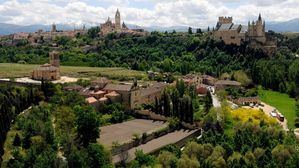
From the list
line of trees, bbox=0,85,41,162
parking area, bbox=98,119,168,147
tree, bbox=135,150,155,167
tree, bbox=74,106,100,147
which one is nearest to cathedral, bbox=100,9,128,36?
line of trees, bbox=0,85,41,162

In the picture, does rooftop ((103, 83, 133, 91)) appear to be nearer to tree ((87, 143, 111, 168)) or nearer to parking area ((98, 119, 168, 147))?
parking area ((98, 119, 168, 147))

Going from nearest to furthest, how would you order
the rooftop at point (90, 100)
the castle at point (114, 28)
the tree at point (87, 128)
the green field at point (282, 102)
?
the tree at point (87, 128) → the rooftop at point (90, 100) → the green field at point (282, 102) → the castle at point (114, 28)

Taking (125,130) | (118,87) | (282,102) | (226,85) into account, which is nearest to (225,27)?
(226,85)

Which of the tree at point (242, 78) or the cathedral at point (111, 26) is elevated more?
the cathedral at point (111, 26)

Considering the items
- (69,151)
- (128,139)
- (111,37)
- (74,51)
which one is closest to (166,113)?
(128,139)

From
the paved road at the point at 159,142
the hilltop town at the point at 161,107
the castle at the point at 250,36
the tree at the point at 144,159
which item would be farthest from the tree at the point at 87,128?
the castle at the point at 250,36

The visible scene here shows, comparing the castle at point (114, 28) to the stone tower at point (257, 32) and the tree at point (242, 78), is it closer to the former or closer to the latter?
the stone tower at point (257, 32)

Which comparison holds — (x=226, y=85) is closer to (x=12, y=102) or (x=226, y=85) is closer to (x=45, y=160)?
(x=12, y=102)

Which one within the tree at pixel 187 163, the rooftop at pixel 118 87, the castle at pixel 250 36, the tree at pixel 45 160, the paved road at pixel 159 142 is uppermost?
the castle at pixel 250 36
